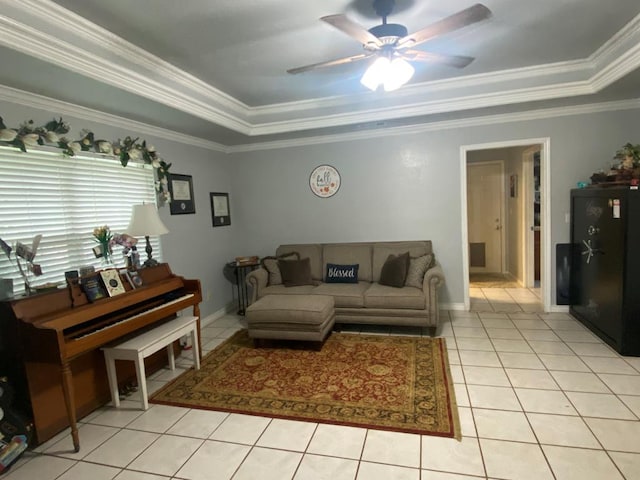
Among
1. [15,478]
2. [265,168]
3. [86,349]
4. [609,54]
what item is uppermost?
[609,54]

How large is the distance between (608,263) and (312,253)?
3005 millimetres

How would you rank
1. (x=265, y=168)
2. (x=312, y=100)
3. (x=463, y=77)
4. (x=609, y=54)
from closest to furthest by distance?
1. (x=609, y=54)
2. (x=463, y=77)
3. (x=312, y=100)
4. (x=265, y=168)

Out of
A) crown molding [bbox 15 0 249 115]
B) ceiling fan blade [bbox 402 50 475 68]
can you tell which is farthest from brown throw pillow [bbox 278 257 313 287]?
ceiling fan blade [bbox 402 50 475 68]

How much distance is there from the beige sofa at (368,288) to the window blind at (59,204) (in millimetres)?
1585

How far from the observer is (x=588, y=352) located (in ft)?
10.2

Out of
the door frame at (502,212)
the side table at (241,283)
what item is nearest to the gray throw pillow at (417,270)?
the side table at (241,283)

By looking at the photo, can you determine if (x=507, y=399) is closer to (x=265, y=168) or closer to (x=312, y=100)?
(x=312, y=100)

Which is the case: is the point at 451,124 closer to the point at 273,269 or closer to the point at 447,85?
the point at 447,85

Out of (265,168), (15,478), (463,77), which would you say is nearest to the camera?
(15,478)

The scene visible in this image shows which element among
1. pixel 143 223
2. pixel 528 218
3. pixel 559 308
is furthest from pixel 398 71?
pixel 528 218

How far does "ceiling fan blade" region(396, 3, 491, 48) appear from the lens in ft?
5.68

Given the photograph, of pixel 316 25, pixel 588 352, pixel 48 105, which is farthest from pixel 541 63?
pixel 48 105

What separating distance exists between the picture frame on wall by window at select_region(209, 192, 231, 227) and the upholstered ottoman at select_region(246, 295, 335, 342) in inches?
64.5

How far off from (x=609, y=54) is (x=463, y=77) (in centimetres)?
113
